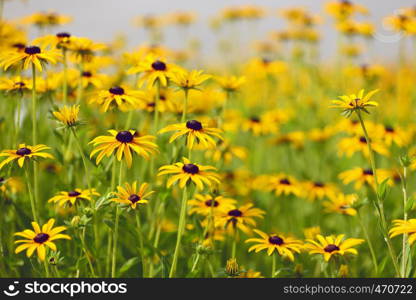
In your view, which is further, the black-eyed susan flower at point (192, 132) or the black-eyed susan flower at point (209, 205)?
the black-eyed susan flower at point (209, 205)

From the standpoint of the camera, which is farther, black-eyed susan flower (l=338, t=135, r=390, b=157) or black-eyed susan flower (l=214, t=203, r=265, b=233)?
black-eyed susan flower (l=338, t=135, r=390, b=157)

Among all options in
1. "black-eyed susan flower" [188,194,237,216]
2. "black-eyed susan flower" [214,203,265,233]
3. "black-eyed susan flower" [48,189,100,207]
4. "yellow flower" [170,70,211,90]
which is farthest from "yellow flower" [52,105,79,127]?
"black-eyed susan flower" [214,203,265,233]

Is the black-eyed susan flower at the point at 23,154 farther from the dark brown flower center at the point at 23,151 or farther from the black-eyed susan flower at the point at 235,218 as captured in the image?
the black-eyed susan flower at the point at 235,218

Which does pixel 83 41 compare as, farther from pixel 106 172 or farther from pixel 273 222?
pixel 273 222

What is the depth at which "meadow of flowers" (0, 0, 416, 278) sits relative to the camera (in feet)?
7.98

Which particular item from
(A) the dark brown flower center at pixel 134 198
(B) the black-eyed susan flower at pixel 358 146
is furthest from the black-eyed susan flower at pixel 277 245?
(B) the black-eyed susan flower at pixel 358 146

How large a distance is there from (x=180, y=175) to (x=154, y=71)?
827mm

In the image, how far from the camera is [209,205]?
2.88 meters

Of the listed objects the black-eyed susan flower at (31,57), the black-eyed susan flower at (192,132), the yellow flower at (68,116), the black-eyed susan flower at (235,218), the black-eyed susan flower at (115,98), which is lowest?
the black-eyed susan flower at (235,218)

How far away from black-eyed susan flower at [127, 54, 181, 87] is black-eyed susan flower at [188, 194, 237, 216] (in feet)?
2.13

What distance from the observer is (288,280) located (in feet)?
7.49

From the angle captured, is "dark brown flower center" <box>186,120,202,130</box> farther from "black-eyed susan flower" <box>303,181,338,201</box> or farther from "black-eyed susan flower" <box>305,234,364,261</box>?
"black-eyed susan flower" <box>303,181,338,201</box>

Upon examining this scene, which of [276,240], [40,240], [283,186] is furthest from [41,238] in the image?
[283,186]

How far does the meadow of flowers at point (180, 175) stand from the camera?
243 centimetres
